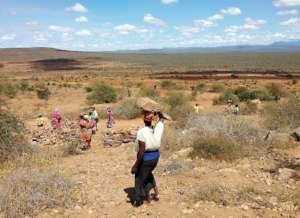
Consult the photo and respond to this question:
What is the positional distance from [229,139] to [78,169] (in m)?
3.79

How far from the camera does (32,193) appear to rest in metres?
6.82

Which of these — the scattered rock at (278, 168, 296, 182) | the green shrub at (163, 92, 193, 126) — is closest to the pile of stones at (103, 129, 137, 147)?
the green shrub at (163, 92, 193, 126)

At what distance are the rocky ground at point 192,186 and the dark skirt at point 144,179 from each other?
23 cm

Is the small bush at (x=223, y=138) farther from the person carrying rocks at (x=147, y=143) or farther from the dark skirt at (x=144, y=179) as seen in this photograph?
the person carrying rocks at (x=147, y=143)

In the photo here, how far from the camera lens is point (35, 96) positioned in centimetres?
3581

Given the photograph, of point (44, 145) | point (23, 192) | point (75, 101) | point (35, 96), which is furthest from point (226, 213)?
point (35, 96)

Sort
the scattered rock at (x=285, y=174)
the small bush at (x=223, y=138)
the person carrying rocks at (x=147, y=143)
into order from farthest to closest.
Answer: the small bush at (x=223, y=138) < the scattered rock at (x=285, y=174) < the person carrying rocks at (x=147, y=143)

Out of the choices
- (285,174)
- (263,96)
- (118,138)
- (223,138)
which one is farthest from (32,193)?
(263,96)

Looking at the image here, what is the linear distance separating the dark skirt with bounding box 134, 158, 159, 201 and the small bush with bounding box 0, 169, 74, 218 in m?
1.19

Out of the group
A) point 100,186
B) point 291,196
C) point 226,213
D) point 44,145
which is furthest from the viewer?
point 44,145

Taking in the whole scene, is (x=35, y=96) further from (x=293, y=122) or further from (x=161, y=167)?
(x=161, y=167)

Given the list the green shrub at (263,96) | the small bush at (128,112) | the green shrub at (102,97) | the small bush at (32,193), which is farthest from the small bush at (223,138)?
the green shrub at (102,97)

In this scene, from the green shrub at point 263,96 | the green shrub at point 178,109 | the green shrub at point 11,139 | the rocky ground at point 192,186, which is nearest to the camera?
the rocky ground at point 192,186

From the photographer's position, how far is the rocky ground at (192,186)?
6.50 metres
